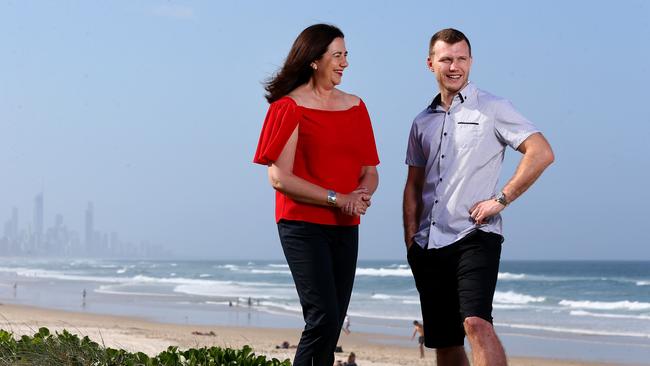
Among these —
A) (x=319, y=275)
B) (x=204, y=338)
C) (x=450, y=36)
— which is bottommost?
(x=204, y=338)

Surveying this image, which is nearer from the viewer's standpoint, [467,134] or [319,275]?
[319,275]

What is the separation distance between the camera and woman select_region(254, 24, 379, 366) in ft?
12.9

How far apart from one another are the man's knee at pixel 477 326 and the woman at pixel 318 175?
22.1 inches

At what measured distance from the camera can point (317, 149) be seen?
402cm

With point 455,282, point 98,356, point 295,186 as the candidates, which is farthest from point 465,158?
point 98,356

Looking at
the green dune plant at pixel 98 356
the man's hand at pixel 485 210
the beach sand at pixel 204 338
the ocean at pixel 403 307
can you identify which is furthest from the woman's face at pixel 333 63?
the ocean at pixel 403 307

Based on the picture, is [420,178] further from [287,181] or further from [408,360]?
[408,360]

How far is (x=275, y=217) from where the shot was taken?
414 cm

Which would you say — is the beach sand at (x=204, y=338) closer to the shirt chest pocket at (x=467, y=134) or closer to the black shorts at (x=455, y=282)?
the black shorts at (x=455, y=282)

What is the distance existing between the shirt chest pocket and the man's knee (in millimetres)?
778

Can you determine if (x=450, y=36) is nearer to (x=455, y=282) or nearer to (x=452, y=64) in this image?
(x=452, y=64)

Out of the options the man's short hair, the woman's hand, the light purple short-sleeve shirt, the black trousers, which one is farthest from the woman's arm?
the man's short hair

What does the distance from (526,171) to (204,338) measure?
19140 millimetres

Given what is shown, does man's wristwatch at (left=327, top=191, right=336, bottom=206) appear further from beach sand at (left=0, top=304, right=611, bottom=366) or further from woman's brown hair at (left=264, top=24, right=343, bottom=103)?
beach sand at (left=0, top=304, right=611, bottom=366)
